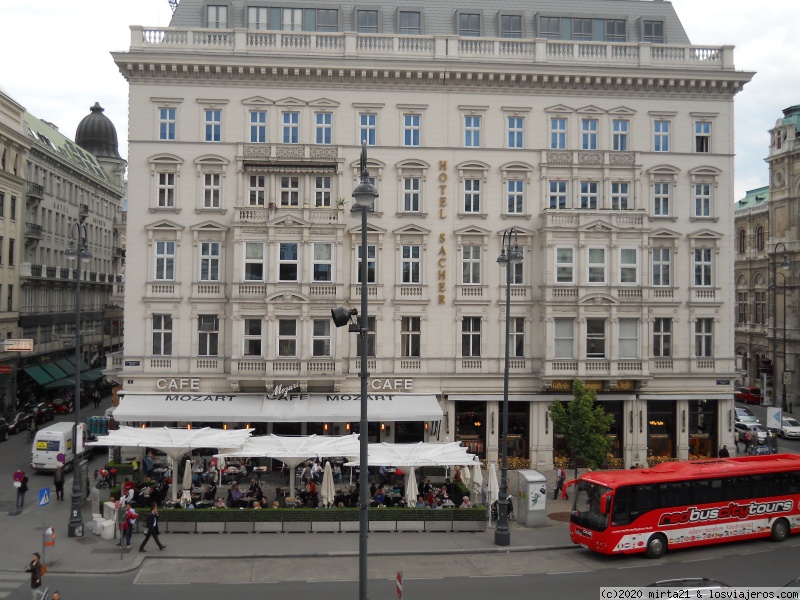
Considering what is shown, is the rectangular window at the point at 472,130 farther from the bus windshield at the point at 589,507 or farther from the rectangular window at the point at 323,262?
the bus windshield at the point at 589,507

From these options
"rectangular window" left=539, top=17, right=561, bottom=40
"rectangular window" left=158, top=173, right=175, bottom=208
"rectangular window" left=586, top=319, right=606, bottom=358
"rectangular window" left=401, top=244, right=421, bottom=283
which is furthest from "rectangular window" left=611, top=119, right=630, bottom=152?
"rectangular window" left=158, top=173, right=175, bottom=208

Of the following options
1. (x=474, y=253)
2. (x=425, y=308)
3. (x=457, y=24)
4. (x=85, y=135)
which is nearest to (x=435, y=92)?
(x=457, y=24)

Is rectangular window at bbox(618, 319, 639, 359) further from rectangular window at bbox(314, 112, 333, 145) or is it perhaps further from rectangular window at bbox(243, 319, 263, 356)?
rectangular window at bbox(243, 319, 263, 356)

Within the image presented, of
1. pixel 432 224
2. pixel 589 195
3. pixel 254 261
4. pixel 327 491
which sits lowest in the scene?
pixel 327 491

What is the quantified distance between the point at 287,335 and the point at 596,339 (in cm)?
1560

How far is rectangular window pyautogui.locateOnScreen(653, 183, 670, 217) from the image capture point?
39000 millimetres

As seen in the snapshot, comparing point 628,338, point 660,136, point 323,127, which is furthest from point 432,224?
point 660,136

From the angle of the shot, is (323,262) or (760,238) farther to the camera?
(760,238)

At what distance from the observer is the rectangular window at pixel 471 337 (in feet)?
124

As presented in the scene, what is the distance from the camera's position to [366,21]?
131ft

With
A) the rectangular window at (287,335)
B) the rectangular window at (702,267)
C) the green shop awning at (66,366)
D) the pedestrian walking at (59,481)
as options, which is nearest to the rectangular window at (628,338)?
the rectangular window at (702,267)

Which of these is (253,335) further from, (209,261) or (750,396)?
(750,396)

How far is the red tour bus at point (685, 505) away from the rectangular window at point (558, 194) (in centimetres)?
1656

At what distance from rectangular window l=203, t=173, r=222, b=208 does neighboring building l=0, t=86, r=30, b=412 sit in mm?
21655
